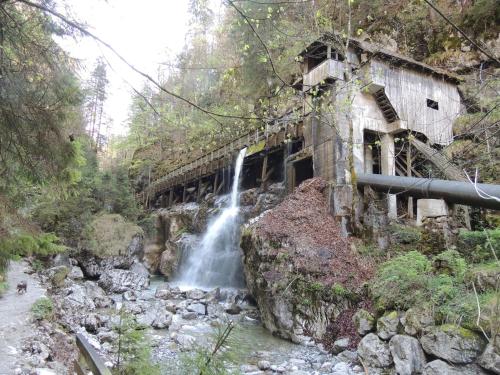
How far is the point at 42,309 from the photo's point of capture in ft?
29.2

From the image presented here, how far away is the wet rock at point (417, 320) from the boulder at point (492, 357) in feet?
3.70

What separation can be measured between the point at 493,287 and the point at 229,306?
334 inches

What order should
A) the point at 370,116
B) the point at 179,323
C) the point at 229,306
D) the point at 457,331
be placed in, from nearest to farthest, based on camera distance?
the point at 457,331, the point at 179,323, the point at 229,306, the point at 370,116

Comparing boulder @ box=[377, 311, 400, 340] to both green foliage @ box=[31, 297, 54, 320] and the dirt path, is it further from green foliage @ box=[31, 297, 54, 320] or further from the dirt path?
green foliage @ box=[31, 297, 54, 320]

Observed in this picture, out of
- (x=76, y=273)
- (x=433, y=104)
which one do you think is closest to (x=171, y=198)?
(x=76, y=273)

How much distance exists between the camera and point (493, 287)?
738cm

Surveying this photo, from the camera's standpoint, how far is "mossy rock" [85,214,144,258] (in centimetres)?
1934

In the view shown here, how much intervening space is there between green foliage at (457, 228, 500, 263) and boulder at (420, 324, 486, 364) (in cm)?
330

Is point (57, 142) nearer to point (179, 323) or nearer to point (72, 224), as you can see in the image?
point (179, 323)

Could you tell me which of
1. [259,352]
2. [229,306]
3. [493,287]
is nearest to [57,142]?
[259,352]

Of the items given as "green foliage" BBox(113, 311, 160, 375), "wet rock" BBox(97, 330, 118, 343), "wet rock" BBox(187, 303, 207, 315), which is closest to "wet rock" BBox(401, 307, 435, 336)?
"green foliage" BBox(113, 311, 160, 375)

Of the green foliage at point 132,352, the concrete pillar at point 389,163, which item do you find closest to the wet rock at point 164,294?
the concrete pillar at point 389,163

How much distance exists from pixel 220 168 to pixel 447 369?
20.2 meters

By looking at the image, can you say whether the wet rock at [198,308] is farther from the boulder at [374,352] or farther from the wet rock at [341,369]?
the boulder at [374,352]
